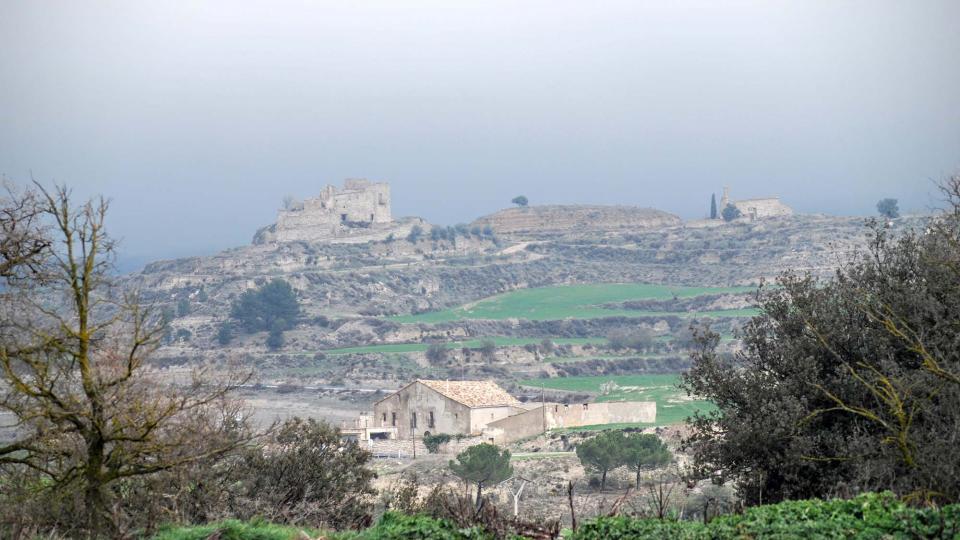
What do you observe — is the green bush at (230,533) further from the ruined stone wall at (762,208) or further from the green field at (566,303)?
the ruined stone wall at (762,208)

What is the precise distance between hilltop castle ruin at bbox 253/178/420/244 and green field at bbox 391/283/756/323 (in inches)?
1041

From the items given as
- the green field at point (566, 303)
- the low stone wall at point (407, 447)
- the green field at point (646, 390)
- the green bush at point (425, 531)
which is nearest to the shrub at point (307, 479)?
the green bush at point (425, 531)

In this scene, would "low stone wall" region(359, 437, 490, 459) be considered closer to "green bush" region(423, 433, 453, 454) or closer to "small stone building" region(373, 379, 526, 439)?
"green bush" region(423, 433, 453, 454)

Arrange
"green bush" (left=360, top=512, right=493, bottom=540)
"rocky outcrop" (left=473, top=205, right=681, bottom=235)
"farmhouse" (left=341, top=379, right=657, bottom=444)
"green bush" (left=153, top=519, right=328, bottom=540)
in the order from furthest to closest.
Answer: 1. "rocky outcrop" (left=473, top=205, right=681, bottom=235)
2. "farmhouse" (left=341, top=379, right=657, bottom=444)
3. "green bush" (left=153, top=519, right=328, bottom=540)
4. "green bush" (left=360, top=512, right=493, bottom=540)

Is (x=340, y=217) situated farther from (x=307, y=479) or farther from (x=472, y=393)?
(x=307, y=479)

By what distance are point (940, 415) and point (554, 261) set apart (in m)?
119

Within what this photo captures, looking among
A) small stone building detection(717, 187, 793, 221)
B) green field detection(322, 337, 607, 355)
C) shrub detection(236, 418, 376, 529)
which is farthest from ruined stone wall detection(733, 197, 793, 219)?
shrub detection(236, 418, 376, 529)

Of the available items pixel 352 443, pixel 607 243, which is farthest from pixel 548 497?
pixel 607 243

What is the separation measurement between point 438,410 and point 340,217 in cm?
9677

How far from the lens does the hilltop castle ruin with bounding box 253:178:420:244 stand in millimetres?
136750

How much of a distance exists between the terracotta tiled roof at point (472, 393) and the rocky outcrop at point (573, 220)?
10255 centimetres

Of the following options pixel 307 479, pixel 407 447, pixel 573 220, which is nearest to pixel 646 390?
pixel 407 447

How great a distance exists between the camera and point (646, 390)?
66000 millimetres

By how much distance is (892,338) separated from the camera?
16.7 m
